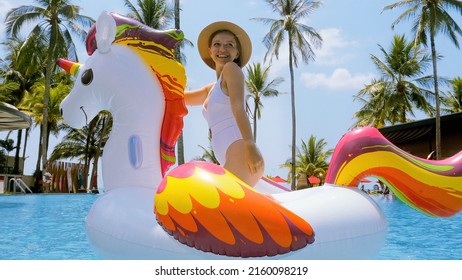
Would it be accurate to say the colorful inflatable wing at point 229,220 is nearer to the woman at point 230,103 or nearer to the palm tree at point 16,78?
the woman at point 230,103

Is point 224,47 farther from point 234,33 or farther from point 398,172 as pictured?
point 398,172

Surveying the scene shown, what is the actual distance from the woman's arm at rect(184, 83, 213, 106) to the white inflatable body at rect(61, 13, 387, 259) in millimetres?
422

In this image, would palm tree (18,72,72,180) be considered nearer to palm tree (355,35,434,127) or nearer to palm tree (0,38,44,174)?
palm tree (0,38,44,174)

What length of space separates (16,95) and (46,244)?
2439 cm

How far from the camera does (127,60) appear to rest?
285 centimetres

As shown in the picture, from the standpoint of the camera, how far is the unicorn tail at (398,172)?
2486mm

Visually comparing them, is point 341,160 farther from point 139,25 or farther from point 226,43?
point 139,25

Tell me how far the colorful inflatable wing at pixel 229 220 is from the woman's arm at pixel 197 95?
109 centimetres

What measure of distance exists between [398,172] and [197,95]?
1.47m

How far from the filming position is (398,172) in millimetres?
2523

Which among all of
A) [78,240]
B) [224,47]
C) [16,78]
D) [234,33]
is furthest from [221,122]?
[16,78]

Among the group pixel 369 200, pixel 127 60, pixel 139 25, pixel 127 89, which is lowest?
pixel 369 200

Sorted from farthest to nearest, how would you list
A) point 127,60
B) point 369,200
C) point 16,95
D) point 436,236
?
point 16,95
point 436,236
point 127,60
point 369,200

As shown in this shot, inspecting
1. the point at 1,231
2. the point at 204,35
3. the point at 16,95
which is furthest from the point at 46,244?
the point at 16,95
